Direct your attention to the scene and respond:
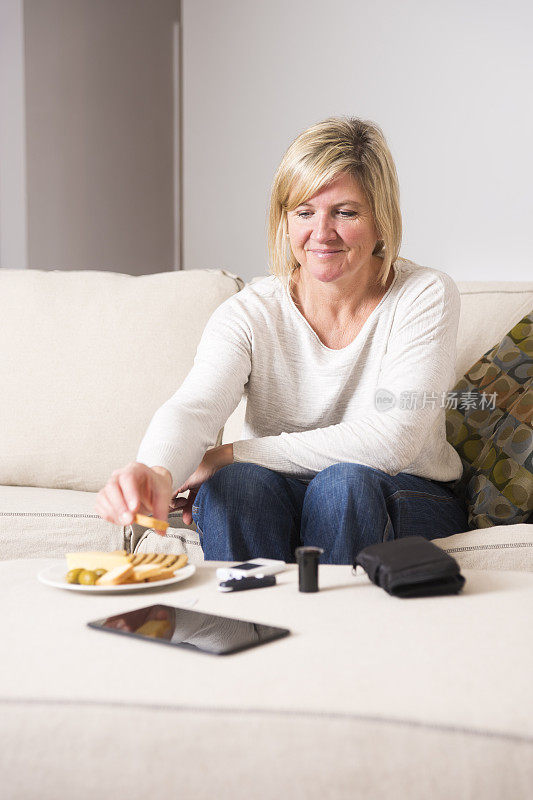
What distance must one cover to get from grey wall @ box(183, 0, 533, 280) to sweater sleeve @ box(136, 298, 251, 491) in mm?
1360

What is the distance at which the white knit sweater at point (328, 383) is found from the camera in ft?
Result: 4.79

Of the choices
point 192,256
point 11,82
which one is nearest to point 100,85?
point 11,82

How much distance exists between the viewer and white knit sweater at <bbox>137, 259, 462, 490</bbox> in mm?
1460

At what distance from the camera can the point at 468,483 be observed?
5.54 ft

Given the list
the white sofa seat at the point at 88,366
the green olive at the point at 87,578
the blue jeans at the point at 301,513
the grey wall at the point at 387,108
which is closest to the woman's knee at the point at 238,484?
the blue jeans at the point at 301,513

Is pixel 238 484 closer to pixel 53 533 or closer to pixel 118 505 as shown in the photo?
pixel 118 505

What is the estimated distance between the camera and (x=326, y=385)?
1.60m

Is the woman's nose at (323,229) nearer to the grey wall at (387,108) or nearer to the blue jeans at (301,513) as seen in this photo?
the blue jeans at (301,513)

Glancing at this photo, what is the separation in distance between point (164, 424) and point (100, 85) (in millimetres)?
3095

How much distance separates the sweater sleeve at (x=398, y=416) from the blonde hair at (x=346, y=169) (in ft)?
0.39

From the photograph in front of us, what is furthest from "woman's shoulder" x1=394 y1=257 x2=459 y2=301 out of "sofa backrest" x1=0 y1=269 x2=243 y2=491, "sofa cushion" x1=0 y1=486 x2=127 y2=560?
"sofa cushion" x1=0 y1=486 x2=127 y2=560

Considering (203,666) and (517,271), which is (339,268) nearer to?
(203,666)

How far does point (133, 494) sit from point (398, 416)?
501mm

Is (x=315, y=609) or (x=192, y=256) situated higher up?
(x=192, y=256)
